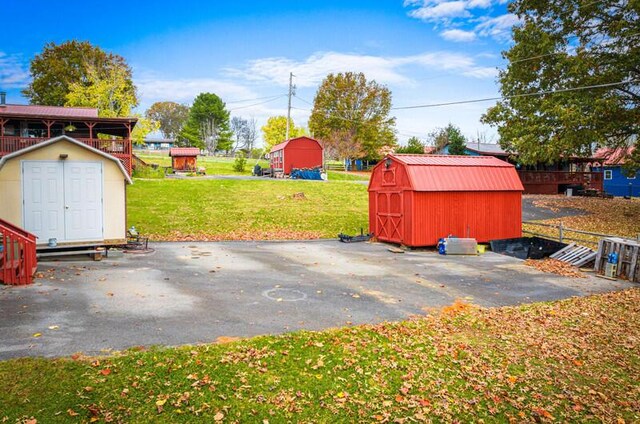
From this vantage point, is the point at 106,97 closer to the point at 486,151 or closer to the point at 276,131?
the point at 486,151

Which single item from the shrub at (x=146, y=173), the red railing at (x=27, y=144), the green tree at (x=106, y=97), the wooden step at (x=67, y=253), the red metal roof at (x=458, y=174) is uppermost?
the green tree at (x=106, y=97)

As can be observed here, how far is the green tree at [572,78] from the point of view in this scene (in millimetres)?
21969

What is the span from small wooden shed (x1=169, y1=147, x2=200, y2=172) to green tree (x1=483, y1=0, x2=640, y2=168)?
32475 mm

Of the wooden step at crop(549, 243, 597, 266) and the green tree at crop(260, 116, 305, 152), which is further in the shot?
the green tree at crop(260, 116, 305, 152)

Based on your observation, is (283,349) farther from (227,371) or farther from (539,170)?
(539,170)

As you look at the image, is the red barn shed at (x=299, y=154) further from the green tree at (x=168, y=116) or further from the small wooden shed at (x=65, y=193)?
the green tree at (x=168, y=116)

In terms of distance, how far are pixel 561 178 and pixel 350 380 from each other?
137 feet

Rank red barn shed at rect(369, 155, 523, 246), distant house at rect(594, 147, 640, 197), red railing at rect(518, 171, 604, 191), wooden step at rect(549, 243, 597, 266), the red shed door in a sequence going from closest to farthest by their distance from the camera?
1. wooden step at rect(549, 243, 597, 266)
2. red barn shed at rect(369, 155, 523, 246)
3. the red shed door
4. red railing at rect(518, 171, 604, 191)
5. distant house at rect(594, 147, 640, 197)

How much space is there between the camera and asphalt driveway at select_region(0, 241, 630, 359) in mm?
7809

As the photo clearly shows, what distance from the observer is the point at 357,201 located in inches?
1212

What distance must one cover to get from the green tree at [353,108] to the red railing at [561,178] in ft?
87.7

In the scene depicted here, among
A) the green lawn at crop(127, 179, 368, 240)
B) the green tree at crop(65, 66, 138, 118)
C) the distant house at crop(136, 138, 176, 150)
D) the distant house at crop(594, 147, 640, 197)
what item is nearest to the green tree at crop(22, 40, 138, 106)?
the green tree at crop(65, 66, 138, 118)

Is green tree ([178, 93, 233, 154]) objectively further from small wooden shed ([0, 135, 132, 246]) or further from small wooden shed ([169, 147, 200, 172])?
small wooden shed ([0, 135, 132, 246])

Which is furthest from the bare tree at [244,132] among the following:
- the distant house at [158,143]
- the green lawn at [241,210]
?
the green lawn at [241,210]
